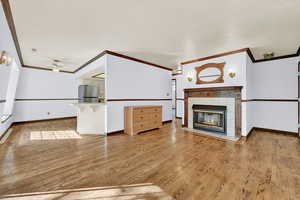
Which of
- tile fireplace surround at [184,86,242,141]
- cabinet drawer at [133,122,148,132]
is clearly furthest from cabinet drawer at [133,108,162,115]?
tile fireplace surround at [184,86,242,141]

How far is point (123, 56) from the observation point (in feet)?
13.4

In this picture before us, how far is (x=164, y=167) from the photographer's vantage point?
6.56ft

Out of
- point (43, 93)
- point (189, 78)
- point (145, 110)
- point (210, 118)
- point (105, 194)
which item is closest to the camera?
point (105, 194)

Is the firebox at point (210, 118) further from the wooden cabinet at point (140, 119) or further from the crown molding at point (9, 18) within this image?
the crown molding at point (9, 18)

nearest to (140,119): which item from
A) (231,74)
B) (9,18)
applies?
(231,74)

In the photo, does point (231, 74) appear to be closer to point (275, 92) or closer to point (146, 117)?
point (275, 92)

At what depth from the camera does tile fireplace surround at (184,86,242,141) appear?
3391mm

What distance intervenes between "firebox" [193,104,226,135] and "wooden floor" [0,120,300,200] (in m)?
0.63

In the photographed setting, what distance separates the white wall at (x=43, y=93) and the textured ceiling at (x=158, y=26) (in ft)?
7.98

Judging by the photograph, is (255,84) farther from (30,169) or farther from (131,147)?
(30,169)

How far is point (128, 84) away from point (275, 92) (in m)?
4.85

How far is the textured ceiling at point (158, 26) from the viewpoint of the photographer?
1921 millimetres

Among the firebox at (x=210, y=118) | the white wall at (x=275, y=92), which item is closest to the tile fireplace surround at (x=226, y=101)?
the firebox at (x=210, y=118)

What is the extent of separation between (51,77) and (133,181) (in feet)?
22.3
